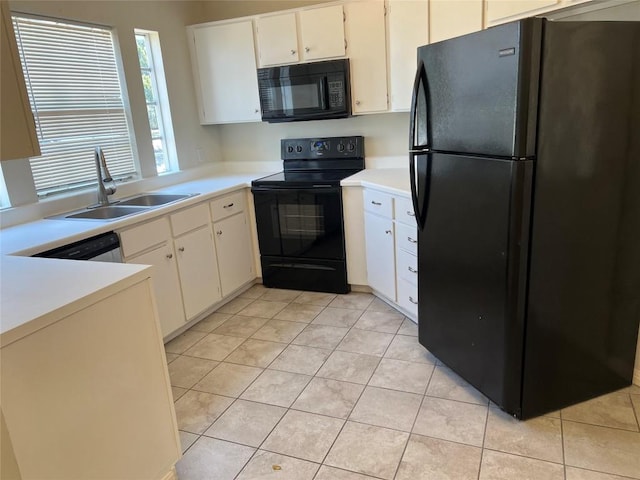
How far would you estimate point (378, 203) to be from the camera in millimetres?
3195

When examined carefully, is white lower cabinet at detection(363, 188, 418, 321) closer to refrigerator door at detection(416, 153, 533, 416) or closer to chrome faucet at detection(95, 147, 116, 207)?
refrigerator door at detection(416, 153, 533, 416)

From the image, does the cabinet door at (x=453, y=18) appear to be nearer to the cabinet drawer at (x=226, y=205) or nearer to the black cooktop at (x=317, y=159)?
the black cooktop at (x=317, y=159)

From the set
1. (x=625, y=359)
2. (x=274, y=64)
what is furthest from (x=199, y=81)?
(x=625, y=359)

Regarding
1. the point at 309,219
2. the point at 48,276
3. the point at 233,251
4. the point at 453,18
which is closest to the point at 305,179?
the point at 309,219

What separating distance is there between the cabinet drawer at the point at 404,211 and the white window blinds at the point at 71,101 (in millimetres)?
2028

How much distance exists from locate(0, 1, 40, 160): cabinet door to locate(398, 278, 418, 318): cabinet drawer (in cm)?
224

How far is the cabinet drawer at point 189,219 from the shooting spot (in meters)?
3.03

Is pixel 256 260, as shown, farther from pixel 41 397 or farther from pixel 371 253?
pixel 41 397

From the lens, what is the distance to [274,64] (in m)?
3.71

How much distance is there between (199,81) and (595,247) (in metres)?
3.35

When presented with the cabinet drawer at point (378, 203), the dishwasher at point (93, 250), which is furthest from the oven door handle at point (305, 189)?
the dishwasher at point (93, 250)

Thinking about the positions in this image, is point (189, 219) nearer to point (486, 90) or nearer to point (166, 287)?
point (166, 287)

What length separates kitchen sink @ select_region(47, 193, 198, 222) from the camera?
2.87m

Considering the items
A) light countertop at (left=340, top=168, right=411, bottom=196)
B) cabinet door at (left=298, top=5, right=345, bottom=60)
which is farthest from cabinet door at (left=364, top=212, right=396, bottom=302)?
cabinet door at (left=298, top=5, right=345, bottom=60)
